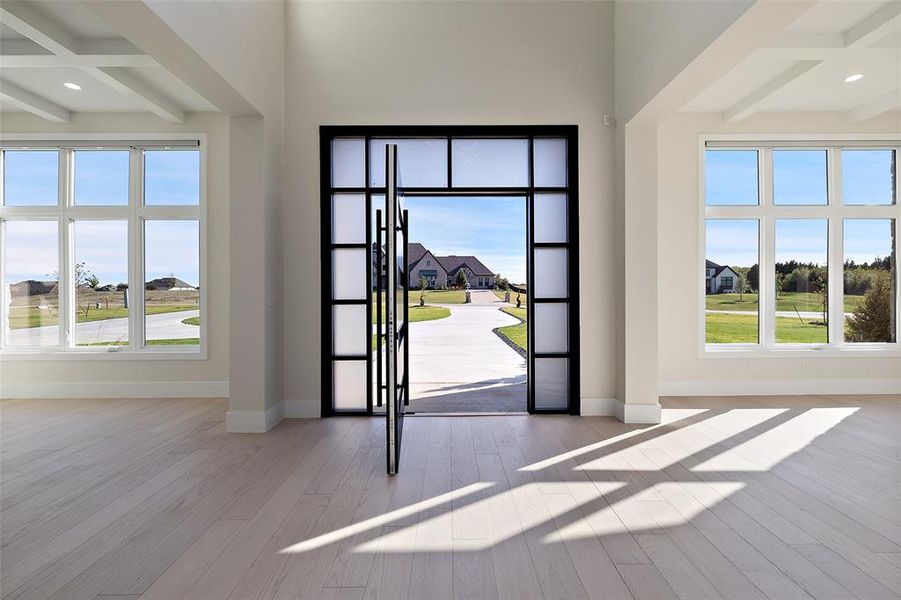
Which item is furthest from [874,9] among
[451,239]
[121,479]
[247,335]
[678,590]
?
[121,479]

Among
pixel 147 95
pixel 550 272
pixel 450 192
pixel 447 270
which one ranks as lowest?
pixel 550 272

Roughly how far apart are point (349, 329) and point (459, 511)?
2561 millimetres

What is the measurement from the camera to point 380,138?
488 centimetres

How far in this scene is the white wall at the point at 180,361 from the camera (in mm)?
5676

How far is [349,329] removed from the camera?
16.1 ft

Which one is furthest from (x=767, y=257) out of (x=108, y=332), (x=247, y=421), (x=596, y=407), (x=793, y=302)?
(x=108, y=332)

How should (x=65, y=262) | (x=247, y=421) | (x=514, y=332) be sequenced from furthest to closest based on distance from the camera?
(x=514, y=332), (x=65, y=262), (x=247, y=421)

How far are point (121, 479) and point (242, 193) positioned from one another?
2.37 metres

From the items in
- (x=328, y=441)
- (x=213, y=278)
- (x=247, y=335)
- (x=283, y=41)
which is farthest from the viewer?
(x=213, y=278)

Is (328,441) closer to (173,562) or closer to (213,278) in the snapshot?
(173,562)

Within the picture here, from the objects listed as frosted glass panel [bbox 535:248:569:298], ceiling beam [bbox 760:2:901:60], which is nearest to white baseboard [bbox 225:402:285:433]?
frosted glass panel [bbox 535:248:569:298]

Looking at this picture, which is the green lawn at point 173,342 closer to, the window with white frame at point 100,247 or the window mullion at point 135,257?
the window with white frame at point 100,247

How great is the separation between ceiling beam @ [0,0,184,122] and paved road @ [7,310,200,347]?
7.50 feet

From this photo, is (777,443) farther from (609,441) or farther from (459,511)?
(459,511)
